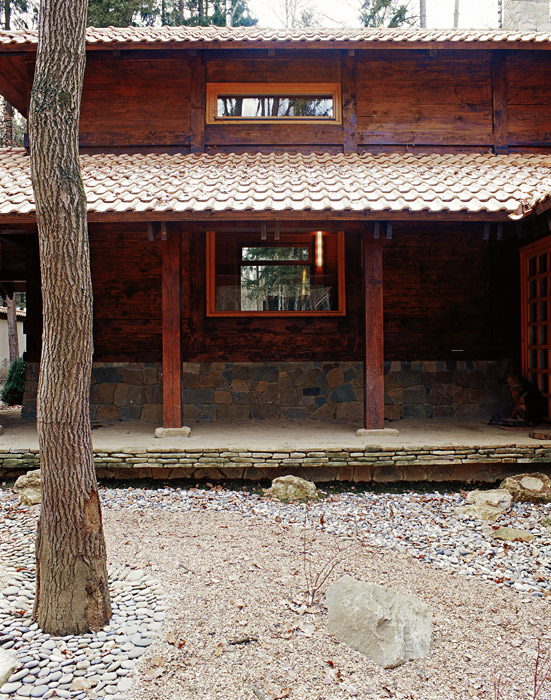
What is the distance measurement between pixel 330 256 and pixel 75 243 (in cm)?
566

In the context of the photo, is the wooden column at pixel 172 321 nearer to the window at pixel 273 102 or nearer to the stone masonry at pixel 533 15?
the window at pixel 273 102

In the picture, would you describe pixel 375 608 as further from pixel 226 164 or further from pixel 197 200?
pixel 226 164

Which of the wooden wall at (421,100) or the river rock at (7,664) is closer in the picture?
the river rock at (7,664)

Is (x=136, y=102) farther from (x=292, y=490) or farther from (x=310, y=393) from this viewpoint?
(x=292, y=490)

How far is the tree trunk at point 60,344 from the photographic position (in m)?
2.82

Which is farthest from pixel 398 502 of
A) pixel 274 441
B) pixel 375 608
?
pixel 375 608

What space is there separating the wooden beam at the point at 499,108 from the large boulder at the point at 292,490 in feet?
20.7

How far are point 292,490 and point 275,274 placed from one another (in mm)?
3778

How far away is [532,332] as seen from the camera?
746cm

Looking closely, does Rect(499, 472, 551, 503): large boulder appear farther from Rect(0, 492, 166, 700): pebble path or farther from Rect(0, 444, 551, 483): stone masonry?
Rect(0, 492, 166, 700): pebble path

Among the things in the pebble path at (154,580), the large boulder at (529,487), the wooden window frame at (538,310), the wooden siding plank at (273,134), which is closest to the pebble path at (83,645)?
the pebble path at (154,580)

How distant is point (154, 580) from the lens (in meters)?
3.57

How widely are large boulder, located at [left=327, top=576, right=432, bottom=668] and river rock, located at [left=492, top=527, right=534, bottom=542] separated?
1.77 m

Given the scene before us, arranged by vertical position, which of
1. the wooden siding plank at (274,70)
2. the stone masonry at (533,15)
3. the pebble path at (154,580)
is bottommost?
the pebble path at (154,580)
